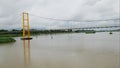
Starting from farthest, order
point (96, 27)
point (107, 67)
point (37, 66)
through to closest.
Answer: point (96, 27)
point (37, 66)
point (107, 67)

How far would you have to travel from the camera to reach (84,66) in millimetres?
4734

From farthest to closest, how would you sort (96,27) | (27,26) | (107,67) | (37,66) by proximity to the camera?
(96,27)
(27,26)
(37,66)
(107,67)

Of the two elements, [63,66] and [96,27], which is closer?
[63,66]

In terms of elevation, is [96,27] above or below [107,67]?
above

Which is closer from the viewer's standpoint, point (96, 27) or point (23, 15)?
point (23, 15)

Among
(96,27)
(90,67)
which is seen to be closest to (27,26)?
(96,27)

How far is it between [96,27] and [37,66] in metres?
17.8

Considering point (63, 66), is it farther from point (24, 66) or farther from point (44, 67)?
point (24, 66)

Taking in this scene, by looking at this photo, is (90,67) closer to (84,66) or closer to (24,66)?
(84,66)

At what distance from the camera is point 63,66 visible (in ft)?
15.4

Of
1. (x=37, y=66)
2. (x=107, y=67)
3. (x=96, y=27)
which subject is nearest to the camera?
(x=107, y=67)

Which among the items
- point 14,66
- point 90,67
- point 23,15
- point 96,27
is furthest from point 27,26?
point 90,67

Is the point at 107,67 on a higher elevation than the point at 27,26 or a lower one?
lower

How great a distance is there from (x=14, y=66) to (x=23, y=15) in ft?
40.2
